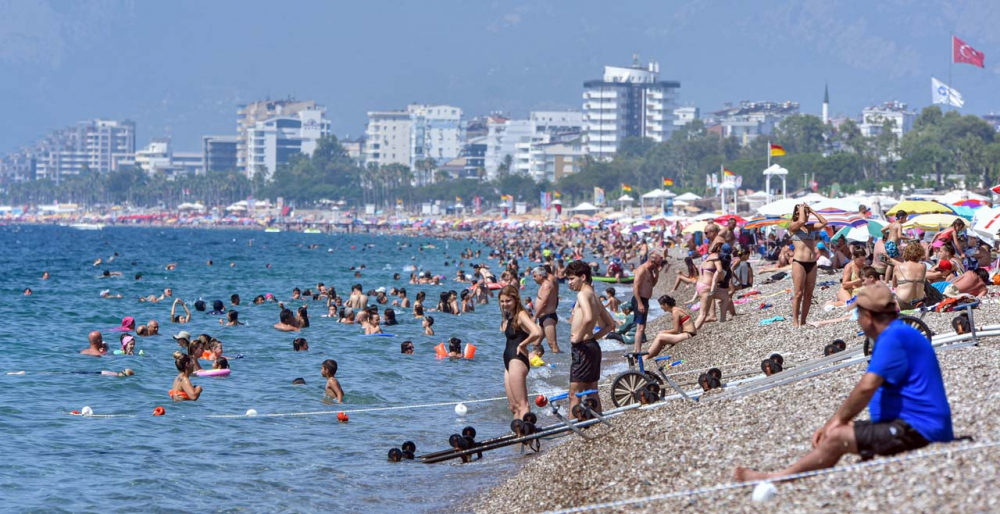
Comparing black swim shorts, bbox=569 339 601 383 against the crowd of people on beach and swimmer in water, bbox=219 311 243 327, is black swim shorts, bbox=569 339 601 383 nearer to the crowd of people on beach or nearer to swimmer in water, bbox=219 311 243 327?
the crowd of people on beach

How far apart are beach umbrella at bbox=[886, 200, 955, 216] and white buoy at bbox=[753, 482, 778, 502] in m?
19.4

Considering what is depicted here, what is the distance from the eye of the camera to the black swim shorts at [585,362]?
38.1ft

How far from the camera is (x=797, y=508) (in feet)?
22.3

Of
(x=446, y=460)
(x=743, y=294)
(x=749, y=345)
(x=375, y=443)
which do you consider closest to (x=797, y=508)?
(x=446, y=460)

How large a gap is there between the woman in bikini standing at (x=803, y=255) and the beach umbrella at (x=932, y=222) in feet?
32.9

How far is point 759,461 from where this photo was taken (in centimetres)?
834

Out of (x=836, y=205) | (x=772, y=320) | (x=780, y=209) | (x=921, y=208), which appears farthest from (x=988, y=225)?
(x=836, y=205)

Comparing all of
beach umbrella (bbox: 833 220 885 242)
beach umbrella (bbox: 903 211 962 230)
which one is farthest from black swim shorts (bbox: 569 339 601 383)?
beach umbrella (bbox: 833 220 885 242)

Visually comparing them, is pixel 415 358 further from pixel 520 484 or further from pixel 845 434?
pixel 845 434

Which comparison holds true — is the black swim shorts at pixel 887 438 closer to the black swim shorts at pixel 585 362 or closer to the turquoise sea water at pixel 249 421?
the turquoise sea water at pixel 249 421

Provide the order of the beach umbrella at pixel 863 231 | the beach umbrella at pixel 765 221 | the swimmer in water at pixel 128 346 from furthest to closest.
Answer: the beach umbrella at pixel 765 221 < the beach umbrella at pixel 863 231 < the swimmer in water at pixel 128 346

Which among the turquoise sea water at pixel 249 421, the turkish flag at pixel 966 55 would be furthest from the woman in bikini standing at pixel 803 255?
the turkish flag at pixel 966 55

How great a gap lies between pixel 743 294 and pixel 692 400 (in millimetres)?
15446

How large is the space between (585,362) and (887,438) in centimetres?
488
